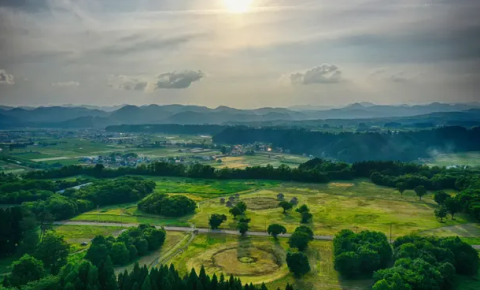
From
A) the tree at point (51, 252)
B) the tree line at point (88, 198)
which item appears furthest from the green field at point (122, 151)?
the tree at point (51, 252)

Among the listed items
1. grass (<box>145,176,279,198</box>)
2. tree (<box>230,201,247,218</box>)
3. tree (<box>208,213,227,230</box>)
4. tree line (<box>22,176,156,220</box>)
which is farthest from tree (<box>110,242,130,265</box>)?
grass (<box>145,176,279,198</box>)

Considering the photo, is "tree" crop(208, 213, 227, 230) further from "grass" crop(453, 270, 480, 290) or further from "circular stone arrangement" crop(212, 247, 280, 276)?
"grass" crop(453, 270, 480, 290)

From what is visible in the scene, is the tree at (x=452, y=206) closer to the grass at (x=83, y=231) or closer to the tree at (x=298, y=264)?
the tree at (x=298, y=264)

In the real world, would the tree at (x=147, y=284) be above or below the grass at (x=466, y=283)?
above

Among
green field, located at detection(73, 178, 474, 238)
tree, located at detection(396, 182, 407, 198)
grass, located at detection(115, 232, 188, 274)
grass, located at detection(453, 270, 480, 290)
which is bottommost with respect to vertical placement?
grass, located at detection(453, 270, 480, 290)

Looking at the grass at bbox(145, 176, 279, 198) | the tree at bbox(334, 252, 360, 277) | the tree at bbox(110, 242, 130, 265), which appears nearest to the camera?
the tree at bbox(334, 252, 360, 277)

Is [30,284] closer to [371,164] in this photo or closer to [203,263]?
[203,263]

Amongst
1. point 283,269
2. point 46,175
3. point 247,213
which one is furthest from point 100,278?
point 46,175
